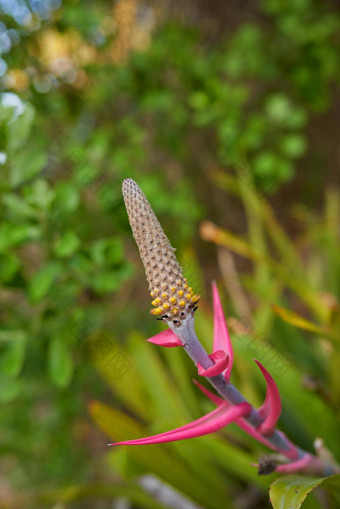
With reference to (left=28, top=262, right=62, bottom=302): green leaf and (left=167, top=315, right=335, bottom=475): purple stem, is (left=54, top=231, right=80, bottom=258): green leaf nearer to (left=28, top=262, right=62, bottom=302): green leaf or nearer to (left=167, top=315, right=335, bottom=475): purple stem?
(left=28, top=262, right=62, bottom=302): green leaf

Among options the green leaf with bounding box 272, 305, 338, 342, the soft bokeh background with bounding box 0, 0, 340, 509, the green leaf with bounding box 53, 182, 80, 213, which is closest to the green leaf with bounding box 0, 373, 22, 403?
the soft bokeh background with bounding box 0, 0, 340, 509

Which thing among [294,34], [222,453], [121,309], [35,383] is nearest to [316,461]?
[222,453]

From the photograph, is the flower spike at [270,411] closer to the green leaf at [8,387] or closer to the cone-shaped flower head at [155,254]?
the cone-shaped flower head at [155,254]

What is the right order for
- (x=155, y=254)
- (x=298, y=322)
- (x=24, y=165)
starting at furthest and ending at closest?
(x=24, y=165) < (x=298, y=322) < (x=155, y=254)

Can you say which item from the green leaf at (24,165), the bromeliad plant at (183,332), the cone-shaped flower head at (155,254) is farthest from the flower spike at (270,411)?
the green leaf at (24,165)

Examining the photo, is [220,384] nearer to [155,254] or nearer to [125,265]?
[155,254]

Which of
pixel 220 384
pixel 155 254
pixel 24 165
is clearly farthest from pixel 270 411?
pixel 24 165
